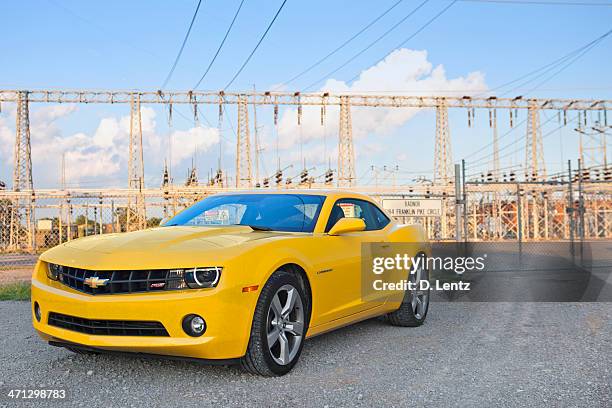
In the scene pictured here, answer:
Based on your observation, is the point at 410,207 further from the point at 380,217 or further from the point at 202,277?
the point at 202,277

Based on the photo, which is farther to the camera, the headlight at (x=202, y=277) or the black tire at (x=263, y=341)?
the black tire at (x=263, y=341)

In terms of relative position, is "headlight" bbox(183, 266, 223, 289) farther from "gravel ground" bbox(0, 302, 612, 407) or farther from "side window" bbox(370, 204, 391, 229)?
"side window" bbox(370, 204, 391, 229)

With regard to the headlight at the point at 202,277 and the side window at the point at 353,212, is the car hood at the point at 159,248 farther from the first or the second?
the side window at the point at 353,212

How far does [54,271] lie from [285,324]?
1812 millimetres

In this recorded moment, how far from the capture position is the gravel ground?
4.09 metres

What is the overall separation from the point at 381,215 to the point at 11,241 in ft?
103

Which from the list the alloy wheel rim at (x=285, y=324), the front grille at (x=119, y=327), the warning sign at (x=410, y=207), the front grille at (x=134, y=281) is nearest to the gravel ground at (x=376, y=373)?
the alloy wheel rim at (x=285, y=324)

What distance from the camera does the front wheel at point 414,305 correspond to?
6879 mm

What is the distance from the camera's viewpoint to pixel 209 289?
423 cm

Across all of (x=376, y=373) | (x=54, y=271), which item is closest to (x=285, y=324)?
(x=376, y=373)

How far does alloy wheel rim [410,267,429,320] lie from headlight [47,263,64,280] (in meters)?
3.78

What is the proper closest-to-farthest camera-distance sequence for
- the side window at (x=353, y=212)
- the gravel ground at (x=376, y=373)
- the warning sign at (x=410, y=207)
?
the gravel ground at (x=376, y=373) < the side window at (x=353, y=212) < the warning sign at (x=410, y=207)

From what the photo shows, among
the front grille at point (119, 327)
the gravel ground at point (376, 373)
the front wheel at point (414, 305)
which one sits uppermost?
the front grille at point (119, 327)

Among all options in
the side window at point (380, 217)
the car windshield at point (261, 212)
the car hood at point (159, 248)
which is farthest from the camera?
the side window at point (380, 217)
